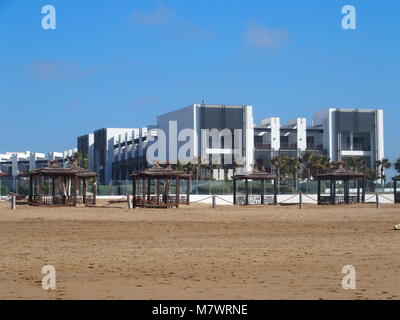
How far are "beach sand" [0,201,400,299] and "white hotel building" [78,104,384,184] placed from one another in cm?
4883

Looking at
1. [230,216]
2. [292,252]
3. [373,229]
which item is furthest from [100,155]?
[292,252]

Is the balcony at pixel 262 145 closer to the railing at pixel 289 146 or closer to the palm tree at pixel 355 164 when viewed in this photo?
the railing at pixel 289 146

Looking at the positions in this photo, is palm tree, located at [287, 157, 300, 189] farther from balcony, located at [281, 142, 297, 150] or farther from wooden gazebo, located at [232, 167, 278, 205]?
wooden gazebo, located at [232, 167, 278, 205]

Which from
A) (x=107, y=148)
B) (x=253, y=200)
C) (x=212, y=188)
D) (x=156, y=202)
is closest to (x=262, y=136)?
(x=107, y=148)

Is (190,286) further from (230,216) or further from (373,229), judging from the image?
(230,216)

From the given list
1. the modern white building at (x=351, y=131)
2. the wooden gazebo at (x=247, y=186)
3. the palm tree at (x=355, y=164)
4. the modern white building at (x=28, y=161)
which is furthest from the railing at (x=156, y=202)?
the modern white building at (x=28, y=161)

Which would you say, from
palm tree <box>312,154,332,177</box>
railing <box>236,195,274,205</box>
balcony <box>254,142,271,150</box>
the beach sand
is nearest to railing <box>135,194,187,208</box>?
railing <box>236,195,274,205</box>

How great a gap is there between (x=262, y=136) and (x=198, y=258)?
226ft

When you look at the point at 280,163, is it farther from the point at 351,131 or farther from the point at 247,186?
the point at 247,186

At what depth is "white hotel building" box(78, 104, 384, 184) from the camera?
77.4m

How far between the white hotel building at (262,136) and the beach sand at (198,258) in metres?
48.8

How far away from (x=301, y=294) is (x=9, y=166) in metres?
107

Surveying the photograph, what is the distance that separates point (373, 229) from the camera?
24.3 meters
